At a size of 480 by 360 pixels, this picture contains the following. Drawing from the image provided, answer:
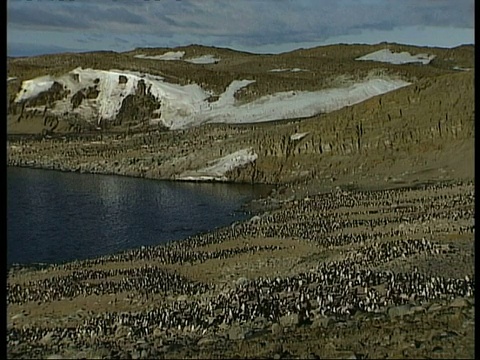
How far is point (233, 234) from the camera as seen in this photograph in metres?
18.3

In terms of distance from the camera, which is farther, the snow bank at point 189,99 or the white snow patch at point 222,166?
the snow bank at point 189,99

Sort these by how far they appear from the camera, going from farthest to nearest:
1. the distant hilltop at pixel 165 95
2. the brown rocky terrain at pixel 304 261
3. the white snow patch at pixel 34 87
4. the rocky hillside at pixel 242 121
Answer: the white snow patch at pixel 34 87, the distant hilltop at pixel 165 95, the rocky hillside at pixel 242 121, the brown rocky terrain at pixel 304 261

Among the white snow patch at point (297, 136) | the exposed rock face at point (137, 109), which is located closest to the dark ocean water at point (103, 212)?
the white snow patch at point (297, 136)

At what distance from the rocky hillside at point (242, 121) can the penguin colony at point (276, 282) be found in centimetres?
715

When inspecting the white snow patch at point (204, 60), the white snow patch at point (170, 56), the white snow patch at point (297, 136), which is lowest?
the white snow patch at point (297, 136)

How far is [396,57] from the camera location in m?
68.9

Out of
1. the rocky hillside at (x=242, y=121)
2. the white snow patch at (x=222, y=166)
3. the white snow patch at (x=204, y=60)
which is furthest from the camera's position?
the white snow patch at (x=204, y=60)

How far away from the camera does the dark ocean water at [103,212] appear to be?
59.1ft

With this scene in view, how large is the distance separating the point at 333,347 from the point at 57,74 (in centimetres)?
4262

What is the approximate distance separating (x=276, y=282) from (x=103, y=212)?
39.2 ft

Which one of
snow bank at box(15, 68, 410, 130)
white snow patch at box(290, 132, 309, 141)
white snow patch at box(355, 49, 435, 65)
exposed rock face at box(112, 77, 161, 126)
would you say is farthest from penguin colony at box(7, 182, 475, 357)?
white snow patch at box(355, 49, 435, 65)

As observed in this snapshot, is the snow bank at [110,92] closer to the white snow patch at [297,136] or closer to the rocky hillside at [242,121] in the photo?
the rocky hillside at [242,121]

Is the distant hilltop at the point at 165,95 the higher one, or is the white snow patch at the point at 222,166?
the distant hilltop at the point at 165,95

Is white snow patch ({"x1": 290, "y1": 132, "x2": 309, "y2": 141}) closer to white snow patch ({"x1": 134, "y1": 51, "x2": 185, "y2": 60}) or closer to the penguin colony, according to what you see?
the penguin colony
